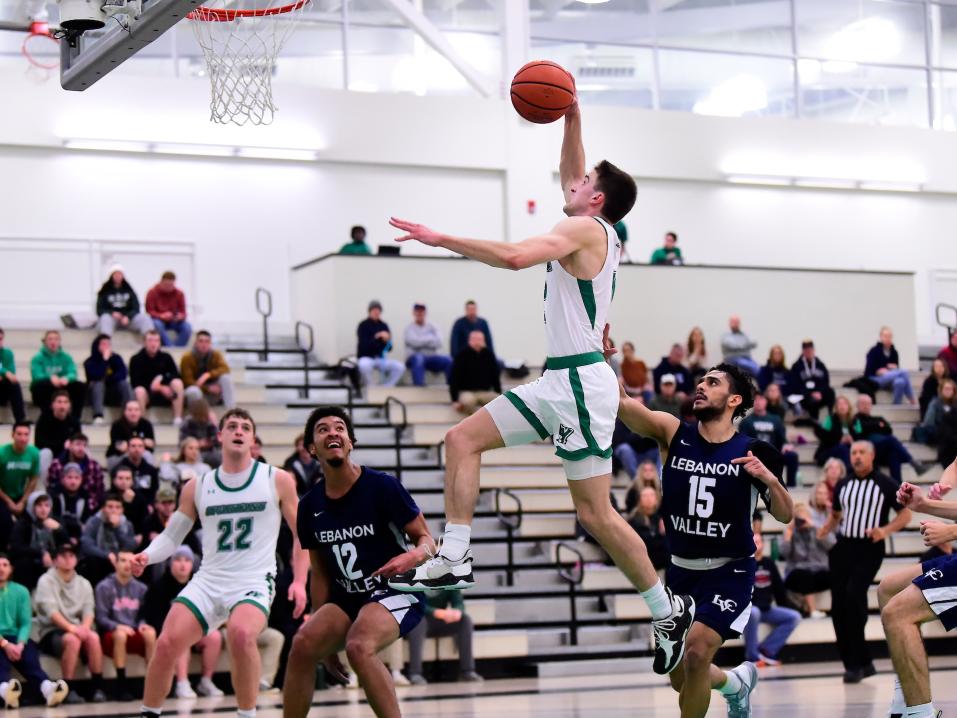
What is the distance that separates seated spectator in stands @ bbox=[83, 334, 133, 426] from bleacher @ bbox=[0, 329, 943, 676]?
256 millimetres

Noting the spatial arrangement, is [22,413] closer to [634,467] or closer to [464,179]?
[634,467]

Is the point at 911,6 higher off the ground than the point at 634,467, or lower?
higher

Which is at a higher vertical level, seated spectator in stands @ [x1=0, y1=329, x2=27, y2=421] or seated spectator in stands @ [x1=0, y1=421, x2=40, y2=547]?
seated spectator in stands @ [x1=0, y1=329, x2=27, y2=421]

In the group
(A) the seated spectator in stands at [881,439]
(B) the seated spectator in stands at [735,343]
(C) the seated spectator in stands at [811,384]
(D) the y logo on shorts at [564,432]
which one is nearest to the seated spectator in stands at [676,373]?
(C) the seated spectator in stands at [811,384]

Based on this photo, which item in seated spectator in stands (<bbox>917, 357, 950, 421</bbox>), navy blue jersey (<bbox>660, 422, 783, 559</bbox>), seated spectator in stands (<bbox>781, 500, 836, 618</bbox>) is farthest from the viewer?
seated spectator in stands (<bbox>917, 357, 950, 421</bbox>)

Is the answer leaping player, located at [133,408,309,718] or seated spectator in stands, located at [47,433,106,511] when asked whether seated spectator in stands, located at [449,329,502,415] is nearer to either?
seated spectator in stands, located at [47,433,106,511]

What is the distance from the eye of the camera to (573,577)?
1688 cm

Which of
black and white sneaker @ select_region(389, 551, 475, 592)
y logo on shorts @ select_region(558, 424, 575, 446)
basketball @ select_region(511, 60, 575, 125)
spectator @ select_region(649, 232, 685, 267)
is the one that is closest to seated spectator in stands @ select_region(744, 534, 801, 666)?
spectator @ select_region(649, 232, 685, 267)

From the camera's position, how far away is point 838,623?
46.2 ft

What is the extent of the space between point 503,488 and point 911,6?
15886mm

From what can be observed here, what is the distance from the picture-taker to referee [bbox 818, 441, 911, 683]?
45.4ft

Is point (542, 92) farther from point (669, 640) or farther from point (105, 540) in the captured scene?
point (105, 540)

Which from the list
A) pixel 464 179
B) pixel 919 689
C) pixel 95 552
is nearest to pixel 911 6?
pixel 464 179

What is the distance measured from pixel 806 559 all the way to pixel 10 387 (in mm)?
9436
